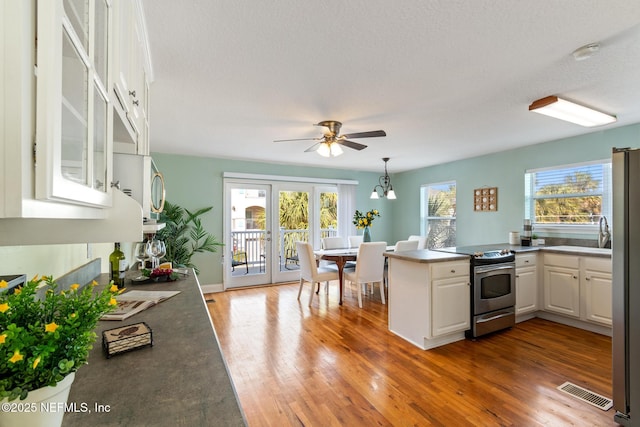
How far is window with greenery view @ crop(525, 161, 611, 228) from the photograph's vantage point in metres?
3.49

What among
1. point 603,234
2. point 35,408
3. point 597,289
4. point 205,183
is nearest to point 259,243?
point 205,183

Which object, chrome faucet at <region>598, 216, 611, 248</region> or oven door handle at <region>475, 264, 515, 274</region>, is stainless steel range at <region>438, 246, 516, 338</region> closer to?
oven door handle at <region>475, 264, 515, 274</region>

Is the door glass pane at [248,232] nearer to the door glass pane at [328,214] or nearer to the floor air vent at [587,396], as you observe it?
the door glass pane at [328,214]

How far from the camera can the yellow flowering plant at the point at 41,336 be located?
43 centimetres

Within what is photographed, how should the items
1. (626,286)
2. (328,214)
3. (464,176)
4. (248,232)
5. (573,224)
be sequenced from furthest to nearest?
(328,214), (248,232), (464,176), (573,224), (626,286)

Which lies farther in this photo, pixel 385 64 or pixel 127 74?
pixel 385 64

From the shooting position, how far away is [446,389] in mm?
2109

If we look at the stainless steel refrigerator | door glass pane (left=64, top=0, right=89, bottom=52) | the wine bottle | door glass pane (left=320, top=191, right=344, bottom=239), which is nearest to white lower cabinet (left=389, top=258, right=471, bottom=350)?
the stainless steel refrigerator

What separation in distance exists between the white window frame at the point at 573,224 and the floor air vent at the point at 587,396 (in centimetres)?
202

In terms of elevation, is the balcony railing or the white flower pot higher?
the white flower pot

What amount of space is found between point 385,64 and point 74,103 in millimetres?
1822

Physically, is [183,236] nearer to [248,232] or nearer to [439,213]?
[248,232]

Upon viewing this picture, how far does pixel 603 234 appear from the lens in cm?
334

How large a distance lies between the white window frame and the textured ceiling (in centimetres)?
49
